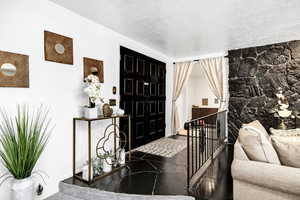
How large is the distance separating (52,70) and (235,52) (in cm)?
431

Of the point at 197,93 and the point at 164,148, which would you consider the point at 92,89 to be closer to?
the point at 164,148

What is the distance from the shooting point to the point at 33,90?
2049 millimetres

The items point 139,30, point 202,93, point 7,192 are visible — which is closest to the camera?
point 7,192

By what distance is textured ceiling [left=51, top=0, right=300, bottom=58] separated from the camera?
7.43 feet

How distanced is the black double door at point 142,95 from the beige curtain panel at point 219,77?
140cm

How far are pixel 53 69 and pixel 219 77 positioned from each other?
4026 mm

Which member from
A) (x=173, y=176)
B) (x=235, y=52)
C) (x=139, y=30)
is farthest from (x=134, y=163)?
(x=235, y=52)

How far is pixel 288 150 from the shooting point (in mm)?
1630

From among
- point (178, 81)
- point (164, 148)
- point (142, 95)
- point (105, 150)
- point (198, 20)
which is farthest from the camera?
point (178, 81)

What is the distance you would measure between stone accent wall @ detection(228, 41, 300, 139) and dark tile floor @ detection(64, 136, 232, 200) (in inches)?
68.7

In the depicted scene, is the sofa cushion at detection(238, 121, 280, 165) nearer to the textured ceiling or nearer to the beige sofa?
the beige sofa

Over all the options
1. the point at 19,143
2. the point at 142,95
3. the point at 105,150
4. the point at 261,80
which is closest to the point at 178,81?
the point at 142,95

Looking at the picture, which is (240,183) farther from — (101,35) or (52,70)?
(101,35)

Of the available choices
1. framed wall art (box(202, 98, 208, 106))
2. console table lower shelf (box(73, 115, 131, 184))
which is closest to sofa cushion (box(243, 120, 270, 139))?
console table lower shelf (box(73, 115, 131, 184))
